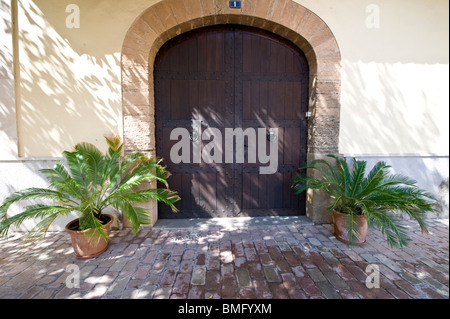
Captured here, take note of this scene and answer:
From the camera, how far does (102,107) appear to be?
3191 mm

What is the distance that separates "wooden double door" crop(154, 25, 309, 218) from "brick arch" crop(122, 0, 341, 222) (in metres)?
0.19

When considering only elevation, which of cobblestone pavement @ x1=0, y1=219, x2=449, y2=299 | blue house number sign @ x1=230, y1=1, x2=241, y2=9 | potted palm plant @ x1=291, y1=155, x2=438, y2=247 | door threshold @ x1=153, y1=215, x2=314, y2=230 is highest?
blue house number sign @ x1=230, y1=1, x2=241, y2=9

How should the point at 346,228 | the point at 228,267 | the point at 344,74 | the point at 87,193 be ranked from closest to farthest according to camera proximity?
the point at 228,267, the point at 87,193, the point at 346,228, the point at 344,74

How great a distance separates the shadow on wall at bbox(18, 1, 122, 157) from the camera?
309cm

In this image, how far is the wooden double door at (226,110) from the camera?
136 inches

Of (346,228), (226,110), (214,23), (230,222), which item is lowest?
(230,222)

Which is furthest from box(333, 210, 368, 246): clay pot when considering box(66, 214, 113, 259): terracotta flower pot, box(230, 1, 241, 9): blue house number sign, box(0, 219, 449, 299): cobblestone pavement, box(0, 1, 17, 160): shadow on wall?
box(0, 1, 17, 160): shadow on wall

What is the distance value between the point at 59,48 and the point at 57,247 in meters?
2.79

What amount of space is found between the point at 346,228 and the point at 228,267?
1.70m

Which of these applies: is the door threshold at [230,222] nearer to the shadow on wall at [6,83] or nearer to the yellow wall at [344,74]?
the yellow wall at [344,74]

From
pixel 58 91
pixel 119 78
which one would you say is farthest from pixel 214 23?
pixel 58 91

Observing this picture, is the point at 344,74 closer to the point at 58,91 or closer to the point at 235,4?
the point at 235,4

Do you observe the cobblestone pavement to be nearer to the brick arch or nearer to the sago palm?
the sago palm

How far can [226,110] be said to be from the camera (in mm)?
3525
